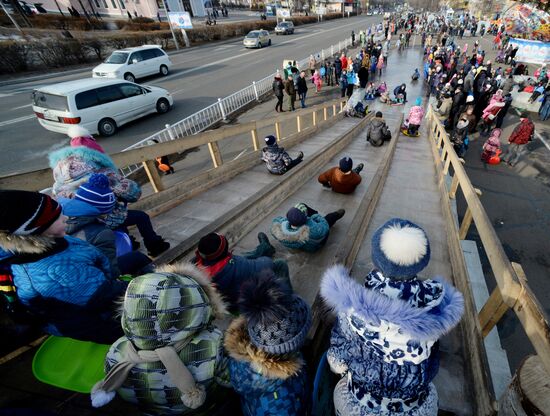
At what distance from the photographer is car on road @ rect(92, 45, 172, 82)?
560 inches

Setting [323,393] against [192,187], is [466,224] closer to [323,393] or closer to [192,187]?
[323,393]

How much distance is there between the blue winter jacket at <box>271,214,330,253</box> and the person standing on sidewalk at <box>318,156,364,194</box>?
1641 millimetres

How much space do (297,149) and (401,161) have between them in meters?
3.17

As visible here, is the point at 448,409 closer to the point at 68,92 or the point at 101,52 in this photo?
the point at 68,92

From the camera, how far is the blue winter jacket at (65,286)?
1501 mm

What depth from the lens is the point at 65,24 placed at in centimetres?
2805

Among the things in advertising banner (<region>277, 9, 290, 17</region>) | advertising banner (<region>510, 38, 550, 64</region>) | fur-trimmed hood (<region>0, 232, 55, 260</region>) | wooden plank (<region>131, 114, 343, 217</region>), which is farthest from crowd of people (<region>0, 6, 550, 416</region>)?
advertising banner (<region>277, 9, 290, 17</region>)

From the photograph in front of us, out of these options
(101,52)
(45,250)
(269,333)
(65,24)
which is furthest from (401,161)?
(65,24)

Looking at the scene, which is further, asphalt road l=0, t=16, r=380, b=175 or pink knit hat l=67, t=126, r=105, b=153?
asphalt road l=0, t=16, r=380, b=175

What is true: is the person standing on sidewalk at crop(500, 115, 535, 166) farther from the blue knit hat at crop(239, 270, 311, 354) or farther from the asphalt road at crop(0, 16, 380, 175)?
the asphalt road at crop(0, 16, 380, 175)

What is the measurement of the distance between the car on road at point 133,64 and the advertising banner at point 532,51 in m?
30.0

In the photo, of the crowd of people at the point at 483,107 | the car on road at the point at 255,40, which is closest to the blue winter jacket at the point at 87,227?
the crowd of people at the point at 483,107

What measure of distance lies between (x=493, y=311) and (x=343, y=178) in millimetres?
3208

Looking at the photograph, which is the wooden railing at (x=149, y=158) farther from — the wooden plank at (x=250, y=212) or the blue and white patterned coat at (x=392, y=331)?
the blue and white patterned coat at (x=392, y=331)
